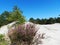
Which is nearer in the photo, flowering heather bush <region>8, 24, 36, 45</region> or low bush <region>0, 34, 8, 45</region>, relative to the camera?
flowering heather bush <region>8, 24, 36, 45</region>

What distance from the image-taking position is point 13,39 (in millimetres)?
7242

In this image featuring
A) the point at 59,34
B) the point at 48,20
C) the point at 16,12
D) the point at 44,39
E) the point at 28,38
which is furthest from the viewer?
the point at 48,20

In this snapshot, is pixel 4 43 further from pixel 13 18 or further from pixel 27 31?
pixel 13 18

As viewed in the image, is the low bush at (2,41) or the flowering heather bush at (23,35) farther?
the low bush at (2,41)

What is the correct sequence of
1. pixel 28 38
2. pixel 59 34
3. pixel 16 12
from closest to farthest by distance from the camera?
pixel 28 38 → pixel 59 34 → pixel 16 12

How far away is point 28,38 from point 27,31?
11.8 inches

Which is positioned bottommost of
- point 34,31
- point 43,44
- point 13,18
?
point 43,44

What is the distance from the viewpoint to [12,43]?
24.0ft

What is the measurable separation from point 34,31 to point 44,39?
0.86 meters

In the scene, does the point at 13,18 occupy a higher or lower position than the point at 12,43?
higher

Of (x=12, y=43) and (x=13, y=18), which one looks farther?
(x=13, y=18)

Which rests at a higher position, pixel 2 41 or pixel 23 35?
pixel 23 35

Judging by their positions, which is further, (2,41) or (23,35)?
(2,41)

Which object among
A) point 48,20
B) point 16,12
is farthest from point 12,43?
point 48,20
